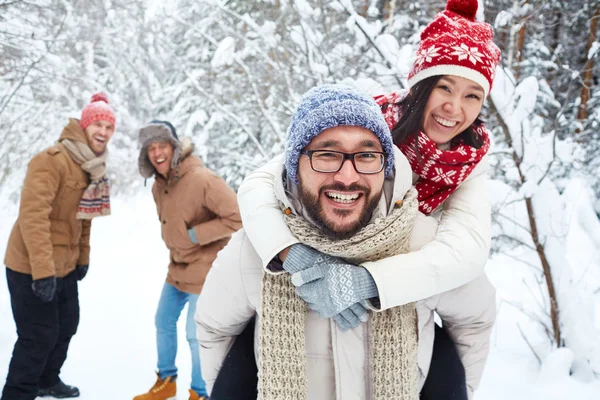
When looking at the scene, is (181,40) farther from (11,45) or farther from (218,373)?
(218,373)

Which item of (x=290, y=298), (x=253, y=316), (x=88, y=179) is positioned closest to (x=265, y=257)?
(x=290, y=298)

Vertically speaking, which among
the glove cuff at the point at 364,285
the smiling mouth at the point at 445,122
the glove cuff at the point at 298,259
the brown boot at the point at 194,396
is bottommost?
the brown boot at the point at 194,396

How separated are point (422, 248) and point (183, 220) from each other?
2355mm

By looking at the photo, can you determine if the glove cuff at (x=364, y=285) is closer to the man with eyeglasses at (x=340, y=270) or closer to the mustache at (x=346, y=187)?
the man with eyeglasses at (x=340, y=270)

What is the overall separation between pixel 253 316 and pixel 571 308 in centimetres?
312

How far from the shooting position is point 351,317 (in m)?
1.53

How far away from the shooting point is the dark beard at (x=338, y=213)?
1544 millimetres

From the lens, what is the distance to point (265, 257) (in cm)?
157

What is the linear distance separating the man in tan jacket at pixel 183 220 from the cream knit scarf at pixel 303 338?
6.25 ft

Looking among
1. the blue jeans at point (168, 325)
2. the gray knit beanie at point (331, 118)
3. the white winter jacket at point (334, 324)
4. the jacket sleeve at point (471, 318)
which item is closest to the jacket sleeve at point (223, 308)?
the white winter jacket at point (334, 324)

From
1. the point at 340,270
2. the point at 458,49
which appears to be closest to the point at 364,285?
the point at 340,270

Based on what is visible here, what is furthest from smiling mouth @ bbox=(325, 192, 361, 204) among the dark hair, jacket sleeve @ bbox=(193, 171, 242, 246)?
jacket sleeve @ bbox=(193, 171, 242, 246)

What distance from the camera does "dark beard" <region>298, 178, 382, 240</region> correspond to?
154 cm

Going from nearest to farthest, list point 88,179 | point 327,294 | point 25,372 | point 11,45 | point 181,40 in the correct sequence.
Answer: point 327,294, point 25,372, point 88,179, point 11,45, point 181,40
